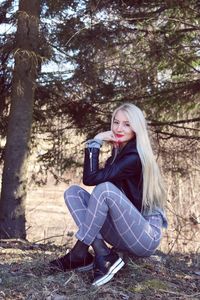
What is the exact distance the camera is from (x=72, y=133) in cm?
815

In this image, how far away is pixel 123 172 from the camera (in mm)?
3881

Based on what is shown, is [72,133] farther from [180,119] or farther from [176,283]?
[176,283]

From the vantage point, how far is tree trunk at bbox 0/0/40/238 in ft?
21.7

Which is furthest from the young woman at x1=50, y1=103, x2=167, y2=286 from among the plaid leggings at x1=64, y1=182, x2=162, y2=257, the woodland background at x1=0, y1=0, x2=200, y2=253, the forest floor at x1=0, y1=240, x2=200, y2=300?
the woodland background at x1=0, y1=0, x2=200, y2=253

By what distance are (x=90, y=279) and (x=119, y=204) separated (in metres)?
0.72

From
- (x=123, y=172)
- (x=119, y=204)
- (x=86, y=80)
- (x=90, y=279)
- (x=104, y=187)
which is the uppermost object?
(x=86, y=80)

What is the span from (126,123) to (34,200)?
15876mm

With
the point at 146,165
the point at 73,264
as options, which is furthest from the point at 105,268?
the point at 146,165

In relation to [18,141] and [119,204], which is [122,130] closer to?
[119,204]

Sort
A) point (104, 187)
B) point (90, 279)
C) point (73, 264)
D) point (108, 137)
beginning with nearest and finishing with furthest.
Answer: point (104, 187) < point (90, 279) < point (73, 264) < point (108, 137)

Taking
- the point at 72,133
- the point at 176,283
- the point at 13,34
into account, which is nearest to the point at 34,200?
the point at 72,133

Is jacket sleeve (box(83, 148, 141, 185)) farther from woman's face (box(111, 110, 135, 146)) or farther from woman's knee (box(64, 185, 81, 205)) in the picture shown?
woman's face (box(111, 110, 135, 146))

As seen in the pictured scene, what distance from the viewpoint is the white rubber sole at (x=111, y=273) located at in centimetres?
381

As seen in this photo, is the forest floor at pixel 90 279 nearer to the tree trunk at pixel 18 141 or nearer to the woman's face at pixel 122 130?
the woman's face at pixel 122 130
